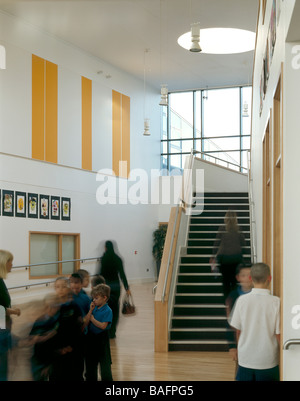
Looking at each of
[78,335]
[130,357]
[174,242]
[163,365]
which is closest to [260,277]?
[78,335]

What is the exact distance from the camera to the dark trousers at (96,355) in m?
5.42

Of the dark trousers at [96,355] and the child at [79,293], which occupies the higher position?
the child at [79,293]

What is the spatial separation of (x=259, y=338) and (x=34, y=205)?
1254cm

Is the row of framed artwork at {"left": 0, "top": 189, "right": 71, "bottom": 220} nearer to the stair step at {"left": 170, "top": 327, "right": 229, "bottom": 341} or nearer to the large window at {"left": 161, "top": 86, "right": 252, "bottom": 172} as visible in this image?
the stair step at {"left": 170, "top": 327, "right": 229, "bottom": 341}

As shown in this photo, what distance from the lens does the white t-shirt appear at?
15.0ft

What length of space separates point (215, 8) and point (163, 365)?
11766mm

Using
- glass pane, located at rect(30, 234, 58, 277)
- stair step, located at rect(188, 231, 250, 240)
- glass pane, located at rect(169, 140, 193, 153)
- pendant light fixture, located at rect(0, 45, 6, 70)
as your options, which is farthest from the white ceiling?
stair step, located at rect(188, 231, 250, 240)

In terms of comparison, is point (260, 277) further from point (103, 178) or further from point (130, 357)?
point (103, 178)

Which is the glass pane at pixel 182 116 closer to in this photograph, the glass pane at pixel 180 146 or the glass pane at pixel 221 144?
the glass pane at pixel 180 146

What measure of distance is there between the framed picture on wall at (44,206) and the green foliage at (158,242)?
7.79m

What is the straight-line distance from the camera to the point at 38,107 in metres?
17.0

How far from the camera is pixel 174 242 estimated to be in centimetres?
1098

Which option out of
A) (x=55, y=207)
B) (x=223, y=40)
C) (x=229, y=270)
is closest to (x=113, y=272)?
(x=229, y=270)

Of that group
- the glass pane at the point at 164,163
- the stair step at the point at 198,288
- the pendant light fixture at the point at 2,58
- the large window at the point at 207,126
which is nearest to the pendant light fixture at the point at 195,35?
the stair step at the point at 198,288
